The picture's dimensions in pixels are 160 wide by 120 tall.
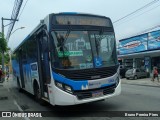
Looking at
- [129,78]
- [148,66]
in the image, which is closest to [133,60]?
[148,66]

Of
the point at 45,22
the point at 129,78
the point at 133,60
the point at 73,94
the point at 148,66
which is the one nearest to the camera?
the point at 73,94

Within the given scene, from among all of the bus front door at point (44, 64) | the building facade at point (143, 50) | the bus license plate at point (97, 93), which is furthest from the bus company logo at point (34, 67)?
the building facade at point (143, 50)

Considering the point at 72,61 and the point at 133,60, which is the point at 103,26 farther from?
the point at 133,60

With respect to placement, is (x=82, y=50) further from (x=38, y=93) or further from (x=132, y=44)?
(x=132, y=44)

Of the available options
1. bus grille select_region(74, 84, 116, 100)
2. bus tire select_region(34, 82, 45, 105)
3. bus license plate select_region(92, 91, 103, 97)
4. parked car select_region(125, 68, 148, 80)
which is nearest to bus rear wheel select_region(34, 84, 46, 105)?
bus tire select_region(34, 82, 45, 105)

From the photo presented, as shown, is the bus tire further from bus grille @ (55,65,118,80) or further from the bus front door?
bus grille @ (55,65,118,80)

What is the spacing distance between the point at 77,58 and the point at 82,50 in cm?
34

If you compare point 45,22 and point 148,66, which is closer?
point 45,22

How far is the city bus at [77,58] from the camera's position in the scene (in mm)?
8812

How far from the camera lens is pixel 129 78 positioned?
1378 inches

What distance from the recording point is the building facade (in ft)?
111

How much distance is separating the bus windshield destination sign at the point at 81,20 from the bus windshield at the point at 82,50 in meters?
0.39

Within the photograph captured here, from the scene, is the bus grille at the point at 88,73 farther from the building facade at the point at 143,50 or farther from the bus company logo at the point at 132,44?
the bus company logo at the point at 132,44

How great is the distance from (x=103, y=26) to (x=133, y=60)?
33.4 metres
